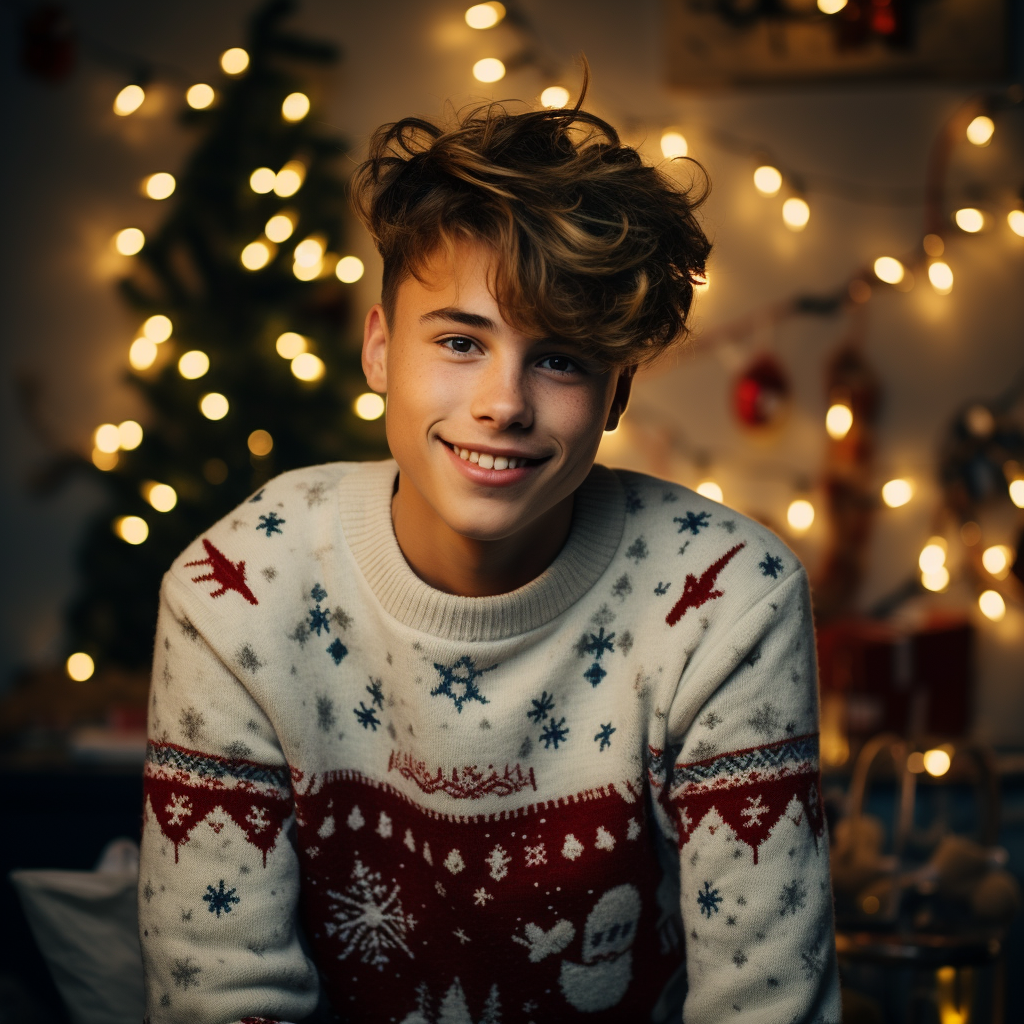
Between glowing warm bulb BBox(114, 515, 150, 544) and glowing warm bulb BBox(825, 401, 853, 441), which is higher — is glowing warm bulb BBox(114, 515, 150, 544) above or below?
below

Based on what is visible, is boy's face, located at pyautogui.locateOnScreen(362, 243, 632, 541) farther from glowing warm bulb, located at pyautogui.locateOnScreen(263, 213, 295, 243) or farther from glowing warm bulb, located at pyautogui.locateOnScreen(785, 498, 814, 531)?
glowing warm bulb, located at pyautogui.locateOnScreen(785, 498, 814, 531)

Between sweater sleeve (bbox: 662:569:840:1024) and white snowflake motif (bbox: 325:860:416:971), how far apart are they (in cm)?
32

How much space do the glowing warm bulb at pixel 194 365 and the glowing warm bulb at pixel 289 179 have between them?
0.41m

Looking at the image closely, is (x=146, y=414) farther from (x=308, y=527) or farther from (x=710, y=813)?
(x=710, y=813)

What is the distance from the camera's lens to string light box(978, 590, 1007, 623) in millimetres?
2631

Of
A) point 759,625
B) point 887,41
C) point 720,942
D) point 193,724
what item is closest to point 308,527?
point 193,724

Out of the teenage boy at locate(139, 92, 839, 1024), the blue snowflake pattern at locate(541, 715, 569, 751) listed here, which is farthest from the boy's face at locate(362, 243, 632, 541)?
the blue snowflake pattern at locate(541, 715, 569, 751)

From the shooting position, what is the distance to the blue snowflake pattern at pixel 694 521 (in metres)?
1.17

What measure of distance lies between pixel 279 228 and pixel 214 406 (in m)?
0.43

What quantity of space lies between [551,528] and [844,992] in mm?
830

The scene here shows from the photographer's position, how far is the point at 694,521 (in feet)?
3.87

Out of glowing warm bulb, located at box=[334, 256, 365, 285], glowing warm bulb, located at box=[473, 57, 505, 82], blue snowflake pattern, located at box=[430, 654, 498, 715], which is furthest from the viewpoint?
glowing warm bulb, located at box=[473, 57, 505, 82]

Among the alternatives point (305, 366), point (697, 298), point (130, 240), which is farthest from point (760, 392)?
point (130, 240)

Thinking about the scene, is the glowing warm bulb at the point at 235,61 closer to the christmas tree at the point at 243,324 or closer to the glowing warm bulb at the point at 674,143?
the christmas tree at the point at 243,324
